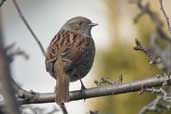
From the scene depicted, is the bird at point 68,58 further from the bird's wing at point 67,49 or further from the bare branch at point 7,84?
the bare branch at point 7,84

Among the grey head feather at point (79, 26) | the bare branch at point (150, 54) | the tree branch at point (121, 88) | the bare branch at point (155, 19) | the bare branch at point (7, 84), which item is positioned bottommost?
the tree branch at point (121, 88)

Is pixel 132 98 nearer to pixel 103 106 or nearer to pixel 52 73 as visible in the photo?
pixel 103 106

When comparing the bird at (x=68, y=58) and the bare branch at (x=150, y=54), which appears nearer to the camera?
the bare branch at (x=150, y=54)

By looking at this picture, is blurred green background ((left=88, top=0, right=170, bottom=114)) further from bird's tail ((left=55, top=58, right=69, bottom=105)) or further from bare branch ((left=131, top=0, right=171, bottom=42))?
bare branch ((left=131, top=0, right=171, bottom=42))

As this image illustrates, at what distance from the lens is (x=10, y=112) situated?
6.29ft

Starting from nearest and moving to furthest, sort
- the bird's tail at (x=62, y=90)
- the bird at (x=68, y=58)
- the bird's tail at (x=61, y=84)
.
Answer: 1. the bird's tail at (x=62, y=90)
2. the bird's tail at (x=61, y=84)
3. the bird at (x=68, y=58)

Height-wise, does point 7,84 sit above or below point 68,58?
above

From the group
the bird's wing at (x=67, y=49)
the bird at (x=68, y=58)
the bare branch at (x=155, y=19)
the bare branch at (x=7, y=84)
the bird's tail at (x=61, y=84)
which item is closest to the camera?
the bare branch at (x=7, y=84)

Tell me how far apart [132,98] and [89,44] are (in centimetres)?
358

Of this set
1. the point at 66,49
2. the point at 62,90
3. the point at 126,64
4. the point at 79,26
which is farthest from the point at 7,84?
the point at 126,64

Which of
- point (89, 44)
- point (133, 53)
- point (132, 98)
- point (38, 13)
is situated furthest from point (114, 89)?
point (38, 13)

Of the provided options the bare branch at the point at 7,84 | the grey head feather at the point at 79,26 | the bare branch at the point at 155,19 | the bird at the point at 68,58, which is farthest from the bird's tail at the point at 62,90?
the bare branch at the point at 7,84

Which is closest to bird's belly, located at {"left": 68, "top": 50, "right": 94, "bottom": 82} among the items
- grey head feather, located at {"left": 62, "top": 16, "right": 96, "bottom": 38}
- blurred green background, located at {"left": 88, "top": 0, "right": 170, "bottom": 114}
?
grey head feather, located at {"left": 62, "top": 16, "right": 96, "bottom": 38}

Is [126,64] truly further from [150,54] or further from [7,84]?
[7,84]
